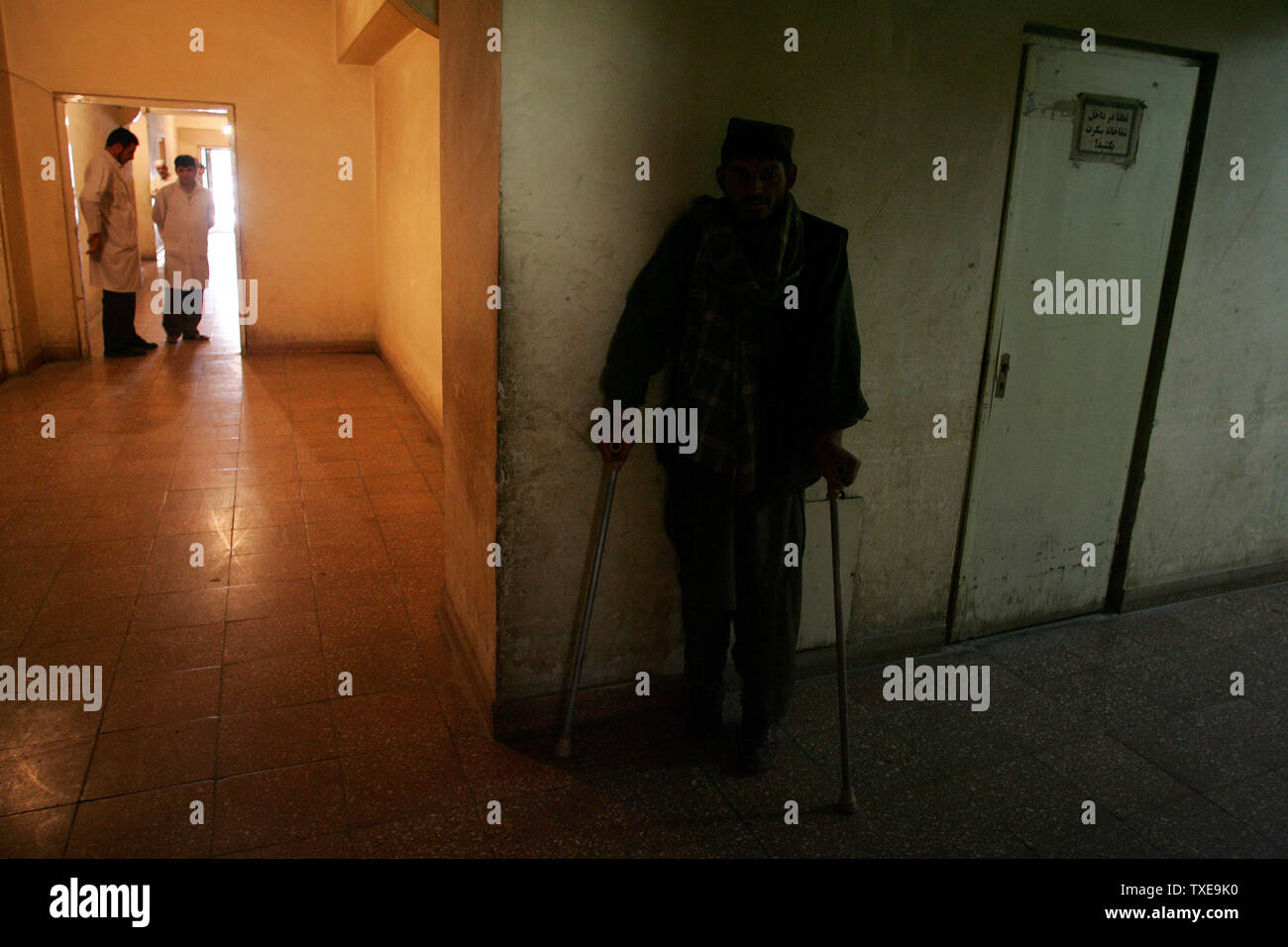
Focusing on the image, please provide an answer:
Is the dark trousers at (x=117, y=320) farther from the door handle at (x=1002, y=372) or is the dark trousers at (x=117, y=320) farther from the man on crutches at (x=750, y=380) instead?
the door handle at (x=1002, y=372)

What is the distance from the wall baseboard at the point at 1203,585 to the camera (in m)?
3.96

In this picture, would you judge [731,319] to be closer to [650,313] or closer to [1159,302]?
[650,313]

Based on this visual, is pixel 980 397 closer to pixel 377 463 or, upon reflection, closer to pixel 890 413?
pixel 890 413

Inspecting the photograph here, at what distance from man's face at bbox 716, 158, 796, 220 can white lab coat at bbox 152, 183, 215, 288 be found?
768 centimetres

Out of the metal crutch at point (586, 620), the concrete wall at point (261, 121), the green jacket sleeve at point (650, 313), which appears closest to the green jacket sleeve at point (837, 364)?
the green jacket sleeve at point (650, 313)

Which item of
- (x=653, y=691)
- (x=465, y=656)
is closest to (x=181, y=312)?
(x=465, y=656)

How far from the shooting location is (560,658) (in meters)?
2.87

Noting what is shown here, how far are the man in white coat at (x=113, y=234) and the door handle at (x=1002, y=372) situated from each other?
24.7 ft

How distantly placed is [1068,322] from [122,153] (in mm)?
7900

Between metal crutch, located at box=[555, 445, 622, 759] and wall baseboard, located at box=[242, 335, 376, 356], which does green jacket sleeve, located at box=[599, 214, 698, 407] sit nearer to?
metal crutch, located at box=[555, 445, 622, 759]

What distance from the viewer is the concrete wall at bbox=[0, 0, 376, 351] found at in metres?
7.32

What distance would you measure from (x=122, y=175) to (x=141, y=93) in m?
0.76

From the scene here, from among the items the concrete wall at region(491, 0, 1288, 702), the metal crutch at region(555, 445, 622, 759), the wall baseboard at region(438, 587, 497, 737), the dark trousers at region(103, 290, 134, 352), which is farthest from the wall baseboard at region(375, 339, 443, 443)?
the metal crutch at region(555, 445, 622, 759)
